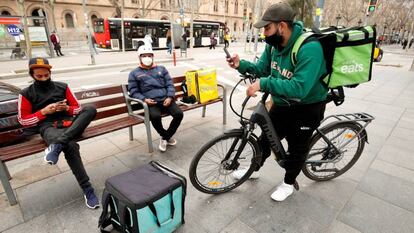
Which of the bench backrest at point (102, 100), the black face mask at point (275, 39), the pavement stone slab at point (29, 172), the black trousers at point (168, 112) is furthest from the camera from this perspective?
the black trousers at point (168, 112)

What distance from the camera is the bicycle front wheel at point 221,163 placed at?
8.03ft

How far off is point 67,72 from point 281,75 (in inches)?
478

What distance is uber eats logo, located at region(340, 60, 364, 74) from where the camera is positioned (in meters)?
2.04

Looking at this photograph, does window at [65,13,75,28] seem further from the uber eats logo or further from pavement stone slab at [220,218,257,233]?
the uber eats logo

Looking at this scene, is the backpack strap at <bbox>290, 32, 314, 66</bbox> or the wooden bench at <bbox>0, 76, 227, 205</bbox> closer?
the backpack strap at <bbox>290, 32, 314, 66</bbox>

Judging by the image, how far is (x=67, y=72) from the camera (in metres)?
11.7

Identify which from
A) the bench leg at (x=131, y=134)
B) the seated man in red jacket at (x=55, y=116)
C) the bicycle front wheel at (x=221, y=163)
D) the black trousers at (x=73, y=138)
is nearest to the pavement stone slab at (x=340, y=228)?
the bicycle front wheel at (x=221, y=163)

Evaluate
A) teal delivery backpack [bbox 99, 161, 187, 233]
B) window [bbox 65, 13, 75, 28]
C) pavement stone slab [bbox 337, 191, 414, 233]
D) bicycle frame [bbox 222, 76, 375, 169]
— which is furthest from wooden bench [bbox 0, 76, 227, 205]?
window [bbox 65, 13, 75, 28]

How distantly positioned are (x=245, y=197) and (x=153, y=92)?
2058mm

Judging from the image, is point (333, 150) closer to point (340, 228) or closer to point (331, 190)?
point (331, 190)

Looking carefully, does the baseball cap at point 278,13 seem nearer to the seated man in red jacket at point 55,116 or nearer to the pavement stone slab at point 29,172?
the seated man in red jacket at point 55,116

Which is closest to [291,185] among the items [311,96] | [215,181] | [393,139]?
[215,181]

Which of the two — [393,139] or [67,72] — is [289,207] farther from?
[67,72]

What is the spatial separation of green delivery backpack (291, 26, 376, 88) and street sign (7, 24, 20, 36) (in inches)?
683
